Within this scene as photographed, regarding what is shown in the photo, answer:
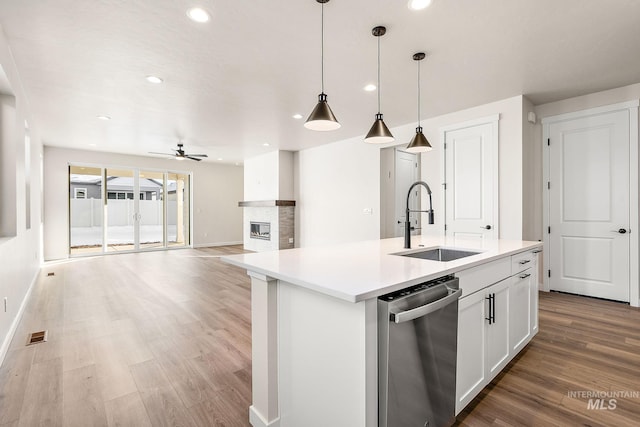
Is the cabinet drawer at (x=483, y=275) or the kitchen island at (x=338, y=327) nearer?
the kitchen island at (x=338, y=327)

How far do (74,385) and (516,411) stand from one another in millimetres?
2841

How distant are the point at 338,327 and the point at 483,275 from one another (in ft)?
3.53

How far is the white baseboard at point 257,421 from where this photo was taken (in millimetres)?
1588

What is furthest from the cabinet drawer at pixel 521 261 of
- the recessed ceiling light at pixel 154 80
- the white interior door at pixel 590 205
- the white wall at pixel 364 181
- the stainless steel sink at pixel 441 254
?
the recessed ceiling light at pixel 154 80

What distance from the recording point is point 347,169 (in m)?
6.40

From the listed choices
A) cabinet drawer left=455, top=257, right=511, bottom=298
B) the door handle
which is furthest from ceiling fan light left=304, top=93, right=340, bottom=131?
the door handle

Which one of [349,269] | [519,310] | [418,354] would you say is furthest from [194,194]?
[418,354]

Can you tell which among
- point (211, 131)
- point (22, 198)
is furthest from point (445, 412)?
point (211, 131)

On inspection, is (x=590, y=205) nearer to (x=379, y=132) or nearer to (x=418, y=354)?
(x=379, y=132)

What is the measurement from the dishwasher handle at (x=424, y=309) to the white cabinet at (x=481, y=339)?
0.18m

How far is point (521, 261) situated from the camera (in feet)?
7.62

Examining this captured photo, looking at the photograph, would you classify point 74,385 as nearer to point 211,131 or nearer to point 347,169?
point 211,131

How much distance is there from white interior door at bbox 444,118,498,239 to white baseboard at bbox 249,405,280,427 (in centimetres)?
347

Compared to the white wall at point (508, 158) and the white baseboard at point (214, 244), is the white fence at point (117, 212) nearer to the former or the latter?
the white baseboard at point (214, 244)
